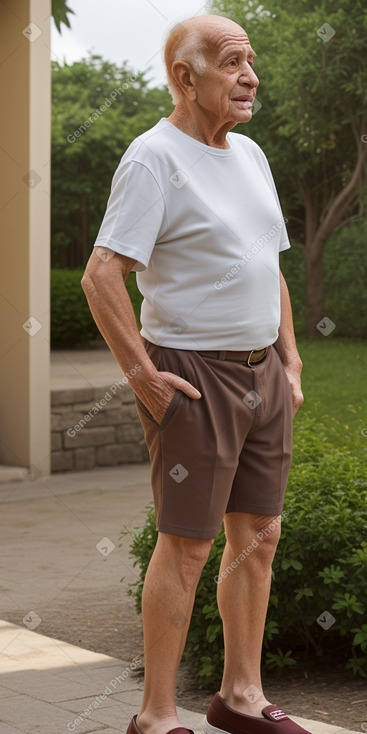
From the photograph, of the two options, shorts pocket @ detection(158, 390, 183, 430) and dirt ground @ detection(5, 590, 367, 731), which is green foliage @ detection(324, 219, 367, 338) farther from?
shorts pocket @ detection(158, 390, 183, 430)

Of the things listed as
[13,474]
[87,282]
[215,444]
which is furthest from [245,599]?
[13,474]

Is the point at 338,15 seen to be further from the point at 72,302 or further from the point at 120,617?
the point at 120,617

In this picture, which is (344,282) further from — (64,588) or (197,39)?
(197,39)

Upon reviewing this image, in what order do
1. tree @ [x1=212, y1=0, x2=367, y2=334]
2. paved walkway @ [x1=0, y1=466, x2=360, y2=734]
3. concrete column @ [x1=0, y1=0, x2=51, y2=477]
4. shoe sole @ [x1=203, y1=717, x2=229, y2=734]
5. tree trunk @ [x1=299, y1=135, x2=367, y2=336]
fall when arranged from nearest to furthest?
shoe sole @ [x1=203, y1=717, x2=229, y2=734]
paved walkway @ [x1=0, y1=466, x2=360, y2=734]
concrete column @ [x1=0, y1=0, x2=51, y2=477]
tree @ [x1=212, y1=0, x2=367, y2=334]
tree trunk @ [x1=299, y1=135, x2=367, y2=336]

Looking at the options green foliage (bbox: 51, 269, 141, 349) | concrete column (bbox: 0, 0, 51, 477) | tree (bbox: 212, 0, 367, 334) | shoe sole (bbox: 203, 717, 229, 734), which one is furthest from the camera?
tree (bbox: 212, 0, 367, 334)

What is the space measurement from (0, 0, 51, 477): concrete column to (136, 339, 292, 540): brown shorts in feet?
15.5

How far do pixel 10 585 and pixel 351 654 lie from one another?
1.77 metres

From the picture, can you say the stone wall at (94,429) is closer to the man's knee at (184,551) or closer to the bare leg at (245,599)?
the bare leg at (245,599)

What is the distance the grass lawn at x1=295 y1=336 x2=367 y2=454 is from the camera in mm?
11773

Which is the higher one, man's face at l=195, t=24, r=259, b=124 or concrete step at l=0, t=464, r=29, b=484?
man's face at l=195, t=24, r=259, b=124

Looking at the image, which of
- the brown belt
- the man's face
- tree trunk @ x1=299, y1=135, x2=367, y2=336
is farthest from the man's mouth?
tree trunk @ x1=299, y1=135, x2=367, y2=336

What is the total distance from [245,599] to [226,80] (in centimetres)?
123

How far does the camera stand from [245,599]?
8.87ft

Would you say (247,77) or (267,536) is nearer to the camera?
(247,77)
